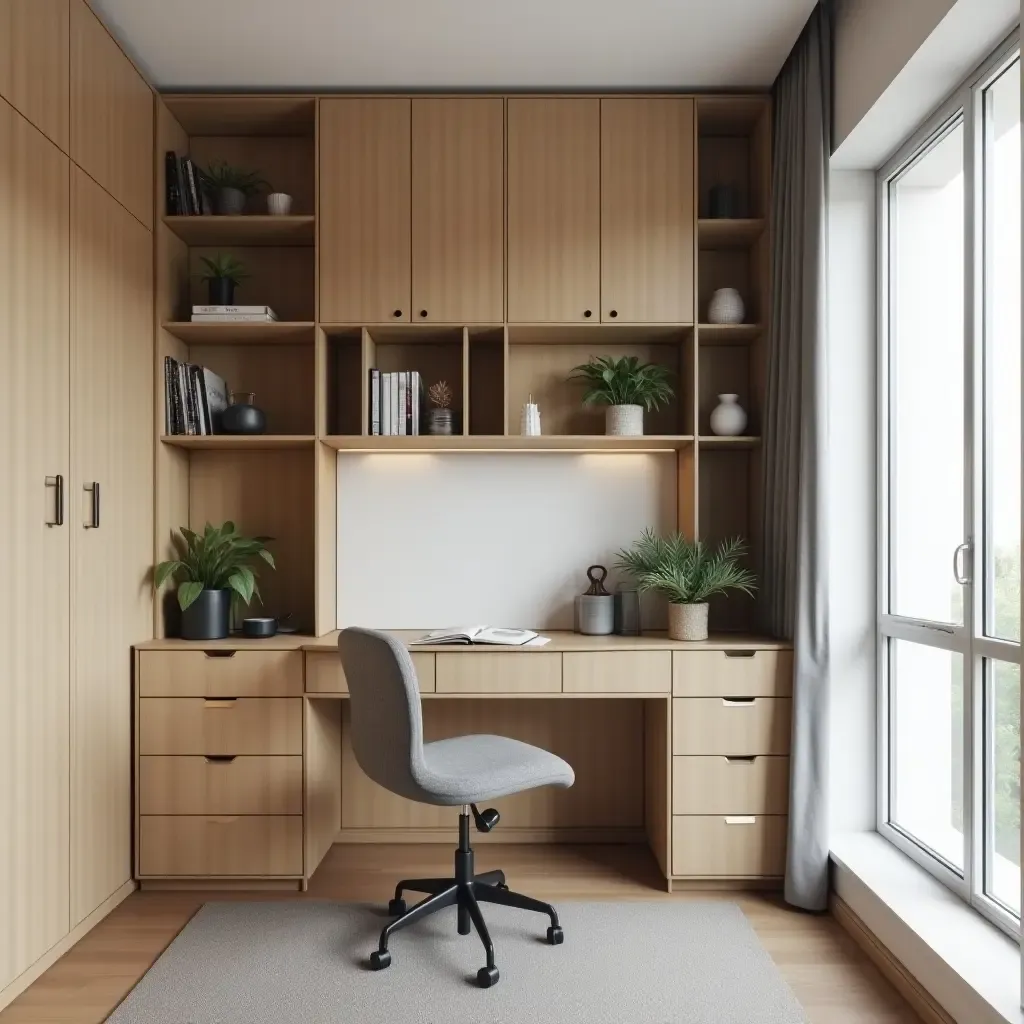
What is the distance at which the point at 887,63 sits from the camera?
7.97ft

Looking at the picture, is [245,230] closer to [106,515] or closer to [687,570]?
[106,515]

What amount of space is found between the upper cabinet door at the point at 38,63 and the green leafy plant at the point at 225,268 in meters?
0.73

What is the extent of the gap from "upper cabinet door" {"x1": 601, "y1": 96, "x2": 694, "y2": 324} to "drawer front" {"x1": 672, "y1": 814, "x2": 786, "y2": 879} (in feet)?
5.56

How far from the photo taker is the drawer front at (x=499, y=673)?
288 centimetres

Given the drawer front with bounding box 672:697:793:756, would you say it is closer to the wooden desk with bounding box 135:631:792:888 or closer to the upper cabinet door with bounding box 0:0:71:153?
the wooden desk with bounding box 135:631:792:888

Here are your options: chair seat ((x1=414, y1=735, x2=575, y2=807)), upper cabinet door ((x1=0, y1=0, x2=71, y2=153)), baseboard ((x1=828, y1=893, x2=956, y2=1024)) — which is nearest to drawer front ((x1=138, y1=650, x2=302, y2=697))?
chair seat ((x1=414, y1=735, x2=575, y2=807))

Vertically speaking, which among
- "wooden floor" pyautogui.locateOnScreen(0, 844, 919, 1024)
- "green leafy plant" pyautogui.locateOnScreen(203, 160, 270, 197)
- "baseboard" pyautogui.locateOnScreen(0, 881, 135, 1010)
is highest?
"green leafy plant" pyautogui.locateOnScreen(203, 160, 270, 197)

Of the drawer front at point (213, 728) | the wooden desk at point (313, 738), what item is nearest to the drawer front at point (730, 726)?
the wooden desk at point (313, 738)

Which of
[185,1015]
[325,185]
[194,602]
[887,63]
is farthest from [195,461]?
[887,63]

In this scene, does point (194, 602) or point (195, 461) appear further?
point (195, 461)

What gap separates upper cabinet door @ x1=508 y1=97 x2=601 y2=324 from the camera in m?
3.14

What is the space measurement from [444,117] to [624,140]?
0.64 meters

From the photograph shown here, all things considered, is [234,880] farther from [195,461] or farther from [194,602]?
[195,461]

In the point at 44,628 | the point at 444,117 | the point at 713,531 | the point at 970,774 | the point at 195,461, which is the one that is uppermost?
the point at 444,117
